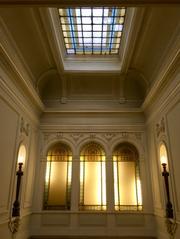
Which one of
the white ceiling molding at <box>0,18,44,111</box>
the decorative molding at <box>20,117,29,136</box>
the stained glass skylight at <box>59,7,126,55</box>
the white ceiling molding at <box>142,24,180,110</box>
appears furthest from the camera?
the decorative molding at <box>20,117,29,136</box>

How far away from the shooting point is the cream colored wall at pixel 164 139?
212 inches

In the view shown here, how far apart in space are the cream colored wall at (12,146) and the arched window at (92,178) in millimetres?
1878

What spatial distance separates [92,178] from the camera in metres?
7.93

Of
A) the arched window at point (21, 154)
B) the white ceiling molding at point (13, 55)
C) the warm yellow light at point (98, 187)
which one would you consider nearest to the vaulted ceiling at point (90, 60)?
the white ceiling molding at point (13, 55)

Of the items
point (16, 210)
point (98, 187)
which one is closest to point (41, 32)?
point (16, 210)

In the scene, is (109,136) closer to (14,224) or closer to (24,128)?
(24,128)

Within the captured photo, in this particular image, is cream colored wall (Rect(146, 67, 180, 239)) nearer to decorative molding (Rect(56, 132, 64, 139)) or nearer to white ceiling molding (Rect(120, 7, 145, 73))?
white ceiling molding (Rect(120, 7, 145, 73))

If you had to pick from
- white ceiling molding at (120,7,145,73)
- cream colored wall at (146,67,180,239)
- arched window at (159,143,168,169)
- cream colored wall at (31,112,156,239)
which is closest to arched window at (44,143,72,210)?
cream colored wall at (31,112,156,239)

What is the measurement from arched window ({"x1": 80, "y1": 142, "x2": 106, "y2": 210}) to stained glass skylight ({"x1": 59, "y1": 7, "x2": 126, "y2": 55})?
11.9ft

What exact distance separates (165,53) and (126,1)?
3009mm

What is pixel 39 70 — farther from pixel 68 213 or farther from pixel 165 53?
pixel 68 213

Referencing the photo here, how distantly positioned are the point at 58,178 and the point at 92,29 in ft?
17.7

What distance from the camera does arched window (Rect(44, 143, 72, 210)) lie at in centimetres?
764

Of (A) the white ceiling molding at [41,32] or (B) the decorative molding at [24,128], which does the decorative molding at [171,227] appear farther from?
(A) the white ceiling molding at [41,32]
